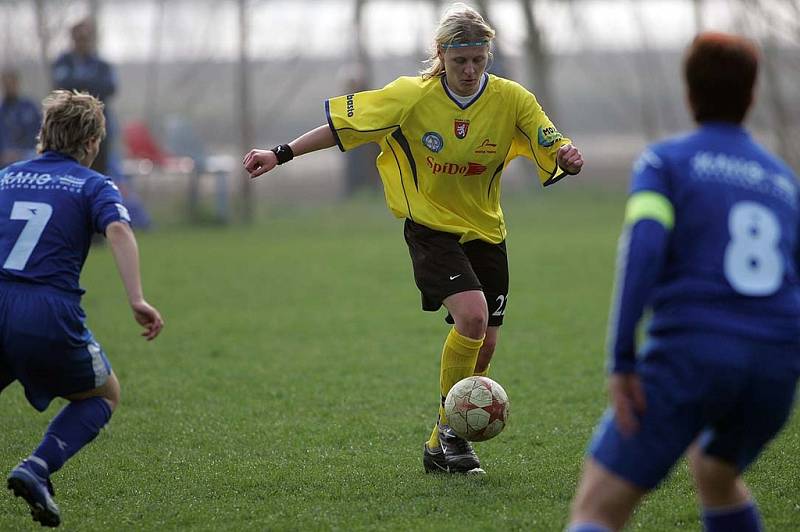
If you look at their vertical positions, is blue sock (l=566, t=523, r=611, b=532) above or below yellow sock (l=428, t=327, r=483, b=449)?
above

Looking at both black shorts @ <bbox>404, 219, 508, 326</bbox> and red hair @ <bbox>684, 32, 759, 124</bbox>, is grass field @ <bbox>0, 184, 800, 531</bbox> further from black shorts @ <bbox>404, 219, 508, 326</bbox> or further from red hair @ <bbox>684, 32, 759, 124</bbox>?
red hair @ <bbox>684, 32, 759, 124</bbox>

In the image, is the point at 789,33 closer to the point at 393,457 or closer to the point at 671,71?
the point at 671,71

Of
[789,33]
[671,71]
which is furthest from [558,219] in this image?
[671,71]

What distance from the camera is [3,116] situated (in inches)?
563

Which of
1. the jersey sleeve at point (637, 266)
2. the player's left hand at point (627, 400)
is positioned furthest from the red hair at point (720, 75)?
the player's left hand at point (627, 400)

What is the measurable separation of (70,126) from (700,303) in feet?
7.94

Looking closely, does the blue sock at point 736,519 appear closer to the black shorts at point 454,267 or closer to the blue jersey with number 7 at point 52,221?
the black shorts at point 454,267

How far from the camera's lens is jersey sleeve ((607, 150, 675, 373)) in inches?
110

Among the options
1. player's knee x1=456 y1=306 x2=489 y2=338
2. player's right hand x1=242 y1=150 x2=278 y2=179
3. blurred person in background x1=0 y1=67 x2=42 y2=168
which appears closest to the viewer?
player's right hand x1=242 y1=150 x2=278 y2=179

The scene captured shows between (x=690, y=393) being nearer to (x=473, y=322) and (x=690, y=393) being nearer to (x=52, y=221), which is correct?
(x=473, y=322)

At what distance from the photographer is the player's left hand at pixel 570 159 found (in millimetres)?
4648

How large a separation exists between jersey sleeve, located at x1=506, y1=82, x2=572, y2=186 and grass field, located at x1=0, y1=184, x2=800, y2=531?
1.31 m

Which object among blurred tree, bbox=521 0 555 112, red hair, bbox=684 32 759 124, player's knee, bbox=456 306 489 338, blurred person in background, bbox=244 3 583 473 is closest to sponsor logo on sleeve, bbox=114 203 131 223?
blurred person in background, bbox=244 3 583 473

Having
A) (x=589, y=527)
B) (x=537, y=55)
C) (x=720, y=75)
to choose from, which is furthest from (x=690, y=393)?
(x=537, y=55)
